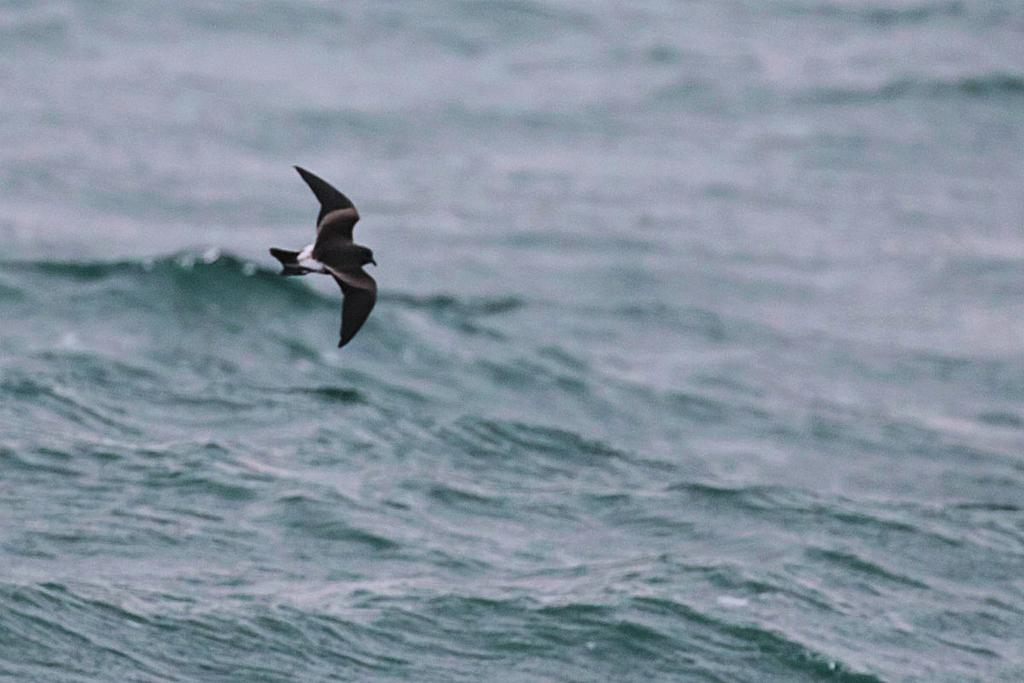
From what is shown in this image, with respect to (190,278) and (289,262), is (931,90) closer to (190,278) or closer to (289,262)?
(190,278)

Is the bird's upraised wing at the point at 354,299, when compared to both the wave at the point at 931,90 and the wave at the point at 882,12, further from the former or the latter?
the wave at the point at 882,12

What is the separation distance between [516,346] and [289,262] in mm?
8294

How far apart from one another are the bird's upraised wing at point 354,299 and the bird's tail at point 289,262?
0.16 meters

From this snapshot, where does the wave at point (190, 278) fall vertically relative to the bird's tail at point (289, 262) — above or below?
below

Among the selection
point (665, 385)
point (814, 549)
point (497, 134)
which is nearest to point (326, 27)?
point (497, 134)

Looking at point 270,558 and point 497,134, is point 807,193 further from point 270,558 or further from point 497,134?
point 270,558

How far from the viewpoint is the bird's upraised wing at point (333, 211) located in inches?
357

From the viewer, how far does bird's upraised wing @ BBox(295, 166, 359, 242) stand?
906cm

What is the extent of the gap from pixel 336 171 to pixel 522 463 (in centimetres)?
809

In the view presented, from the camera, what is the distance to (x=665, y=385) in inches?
651

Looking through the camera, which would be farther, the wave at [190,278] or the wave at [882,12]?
the wave at [882,12]

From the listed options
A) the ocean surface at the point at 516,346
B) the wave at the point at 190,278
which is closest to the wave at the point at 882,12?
the ocean surface at the point at 516,346

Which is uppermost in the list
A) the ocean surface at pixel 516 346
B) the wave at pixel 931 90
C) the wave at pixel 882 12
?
the wave at pixel 882 12

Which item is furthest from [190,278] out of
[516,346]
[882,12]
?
[882,12]
